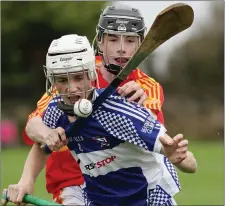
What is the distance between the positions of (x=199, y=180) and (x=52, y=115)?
35.5ft

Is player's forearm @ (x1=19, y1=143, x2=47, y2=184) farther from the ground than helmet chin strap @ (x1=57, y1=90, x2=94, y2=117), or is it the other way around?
helmet chin strap @ (x1=57, y1=90, x2=94, y2=117)

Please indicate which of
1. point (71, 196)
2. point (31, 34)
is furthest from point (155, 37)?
point (31, 34)

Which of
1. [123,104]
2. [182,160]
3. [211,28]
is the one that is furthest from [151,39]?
[211,28]

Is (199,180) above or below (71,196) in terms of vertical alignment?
below

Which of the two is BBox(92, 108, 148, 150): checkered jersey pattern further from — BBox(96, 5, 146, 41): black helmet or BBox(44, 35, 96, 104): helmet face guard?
BBox(96, 5, 146, 41): black helmet

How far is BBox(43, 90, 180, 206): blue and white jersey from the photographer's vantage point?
439 centimetres

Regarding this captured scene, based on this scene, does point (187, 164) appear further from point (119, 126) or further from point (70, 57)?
point (70, 57)

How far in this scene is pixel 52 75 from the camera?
4488 mm

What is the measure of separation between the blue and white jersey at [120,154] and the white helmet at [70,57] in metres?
0.18

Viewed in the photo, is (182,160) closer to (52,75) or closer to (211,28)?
(52,75)

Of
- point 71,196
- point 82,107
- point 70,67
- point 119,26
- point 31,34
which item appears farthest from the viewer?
point 31,34

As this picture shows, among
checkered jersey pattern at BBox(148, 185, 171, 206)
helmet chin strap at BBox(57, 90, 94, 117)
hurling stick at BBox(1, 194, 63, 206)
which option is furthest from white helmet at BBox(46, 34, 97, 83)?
checkered jersey pattern at BBox(148, 185, 171, 206)

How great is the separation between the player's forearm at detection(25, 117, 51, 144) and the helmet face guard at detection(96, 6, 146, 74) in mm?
553

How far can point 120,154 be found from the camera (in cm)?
456
